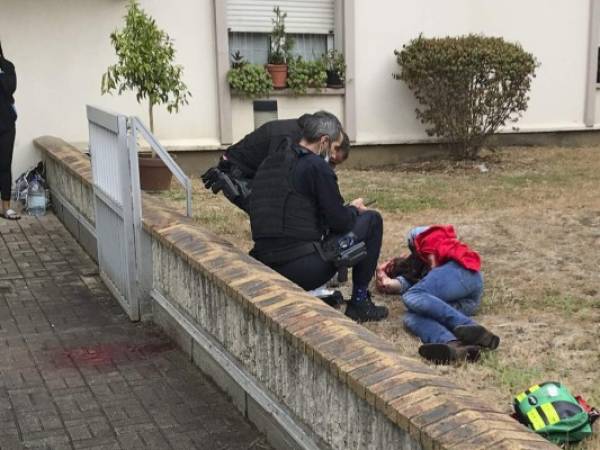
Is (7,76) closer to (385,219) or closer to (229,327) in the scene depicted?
(385,219)

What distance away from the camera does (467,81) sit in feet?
34.4

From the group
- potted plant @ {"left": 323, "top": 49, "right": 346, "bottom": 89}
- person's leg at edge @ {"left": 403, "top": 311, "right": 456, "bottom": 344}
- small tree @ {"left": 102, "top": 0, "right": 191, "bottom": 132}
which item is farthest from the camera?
potted plant @ {"left": 323, "top": 49, "right": 346, "bottom": 89}

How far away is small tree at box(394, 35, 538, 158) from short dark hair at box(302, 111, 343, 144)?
6115mm

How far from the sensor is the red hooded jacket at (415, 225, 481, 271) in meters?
4.82

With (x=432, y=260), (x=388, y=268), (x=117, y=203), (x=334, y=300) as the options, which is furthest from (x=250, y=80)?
(x=432, y=260)

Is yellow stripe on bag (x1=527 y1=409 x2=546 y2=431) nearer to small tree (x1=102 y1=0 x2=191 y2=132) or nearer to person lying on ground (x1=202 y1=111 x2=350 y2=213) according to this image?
person lying on ground (x1=202 y1=111 x2=350 y2=213)

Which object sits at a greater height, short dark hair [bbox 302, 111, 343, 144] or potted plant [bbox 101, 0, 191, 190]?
potted plant [bbox 101, 0, 191, 190]

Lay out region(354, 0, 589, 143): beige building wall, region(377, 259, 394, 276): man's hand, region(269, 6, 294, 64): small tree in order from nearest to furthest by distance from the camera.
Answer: region(377, 259, 394, 276): man's hand → region(269, 6, 294, 64): small tree → region(354, 0, 589, 143): beige building wall

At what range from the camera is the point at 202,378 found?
433cm

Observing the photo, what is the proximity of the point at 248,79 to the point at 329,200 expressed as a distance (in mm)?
6020

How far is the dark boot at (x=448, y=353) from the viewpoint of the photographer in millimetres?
4090

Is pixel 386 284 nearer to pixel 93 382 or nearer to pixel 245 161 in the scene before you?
pixel 245 161

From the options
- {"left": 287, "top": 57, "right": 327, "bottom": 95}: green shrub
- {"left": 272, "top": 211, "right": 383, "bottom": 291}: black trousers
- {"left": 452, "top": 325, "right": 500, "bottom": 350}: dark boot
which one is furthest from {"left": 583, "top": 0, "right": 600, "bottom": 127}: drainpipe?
{"left": 452, "top": 325, "right": 500, "bottom": 350}: dark boot

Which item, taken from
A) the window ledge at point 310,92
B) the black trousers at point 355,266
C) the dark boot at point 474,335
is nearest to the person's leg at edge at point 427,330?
the dark boot at point 474,335
